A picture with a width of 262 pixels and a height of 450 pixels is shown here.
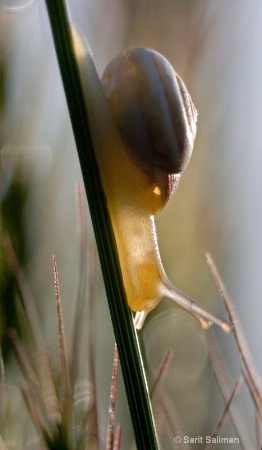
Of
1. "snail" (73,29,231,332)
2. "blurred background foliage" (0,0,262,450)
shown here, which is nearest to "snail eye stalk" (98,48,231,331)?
"snail" (73,29,231,332)

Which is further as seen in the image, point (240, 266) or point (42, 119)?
point (240, 266)

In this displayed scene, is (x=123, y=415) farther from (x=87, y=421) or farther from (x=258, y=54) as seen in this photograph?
(x=258, y=54)

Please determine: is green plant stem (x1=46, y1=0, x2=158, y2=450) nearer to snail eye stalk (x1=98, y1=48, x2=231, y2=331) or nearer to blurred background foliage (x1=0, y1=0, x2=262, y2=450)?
snail eye stalk (x1=98, y1=48, x2=231, y2=331)

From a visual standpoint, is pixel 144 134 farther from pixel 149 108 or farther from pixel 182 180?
pixel 182 180

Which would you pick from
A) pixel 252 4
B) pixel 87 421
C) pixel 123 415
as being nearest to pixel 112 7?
pixel 252 4

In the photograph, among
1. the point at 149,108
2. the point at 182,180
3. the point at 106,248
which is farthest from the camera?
the point at 182,180

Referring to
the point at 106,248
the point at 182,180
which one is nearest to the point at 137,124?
the point at 106,248
